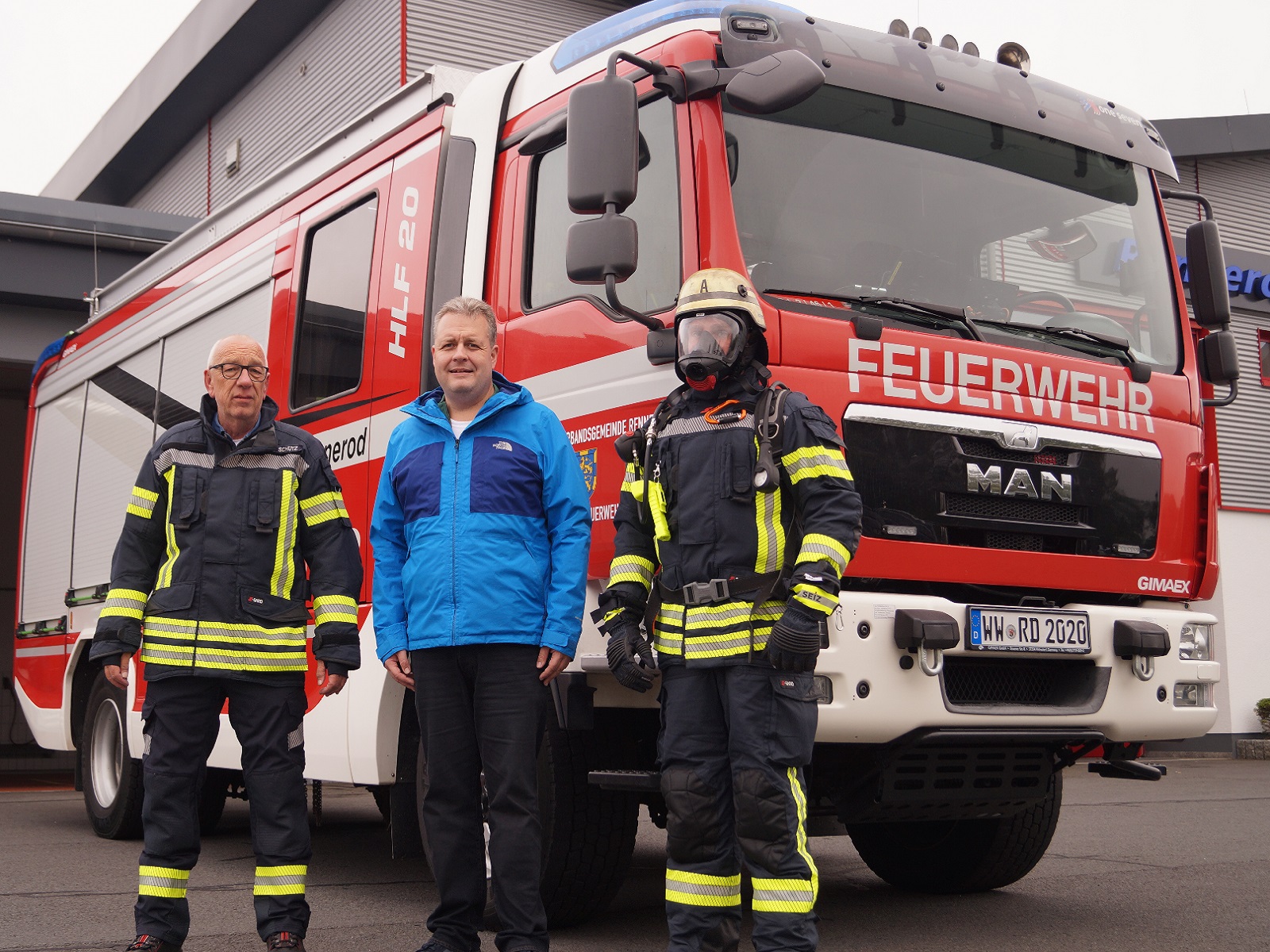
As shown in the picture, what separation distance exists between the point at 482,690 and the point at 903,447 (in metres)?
1.48

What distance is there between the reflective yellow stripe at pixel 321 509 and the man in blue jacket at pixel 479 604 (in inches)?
11.1

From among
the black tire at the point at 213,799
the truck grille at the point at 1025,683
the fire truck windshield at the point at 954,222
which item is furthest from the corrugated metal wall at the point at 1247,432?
the truck grille at the point at 1025,683

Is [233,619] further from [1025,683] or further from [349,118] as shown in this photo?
[349,118]

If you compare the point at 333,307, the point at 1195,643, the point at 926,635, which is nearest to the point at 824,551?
the point at 926,635

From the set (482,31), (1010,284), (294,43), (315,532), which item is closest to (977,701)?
(1010,284)

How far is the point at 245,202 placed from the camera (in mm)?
7105

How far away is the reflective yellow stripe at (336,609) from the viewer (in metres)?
4.29

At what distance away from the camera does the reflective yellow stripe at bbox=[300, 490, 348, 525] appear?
4371 mm

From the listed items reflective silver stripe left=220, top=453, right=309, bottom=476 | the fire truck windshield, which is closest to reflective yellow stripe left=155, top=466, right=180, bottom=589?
reflective silver stripe left=220, top=453, right=309, bottom=476

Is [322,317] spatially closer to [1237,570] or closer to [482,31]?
[482,31]

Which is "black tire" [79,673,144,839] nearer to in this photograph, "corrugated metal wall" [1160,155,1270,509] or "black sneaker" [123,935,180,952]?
"black sneaker" [123,935,180,952]

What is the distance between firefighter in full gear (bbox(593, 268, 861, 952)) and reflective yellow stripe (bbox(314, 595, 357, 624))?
84 centimetres

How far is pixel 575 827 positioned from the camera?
4.52m

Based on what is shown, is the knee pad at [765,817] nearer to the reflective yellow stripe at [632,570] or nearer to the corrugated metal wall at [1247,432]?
the reflective yellow stripe at [632,570]
